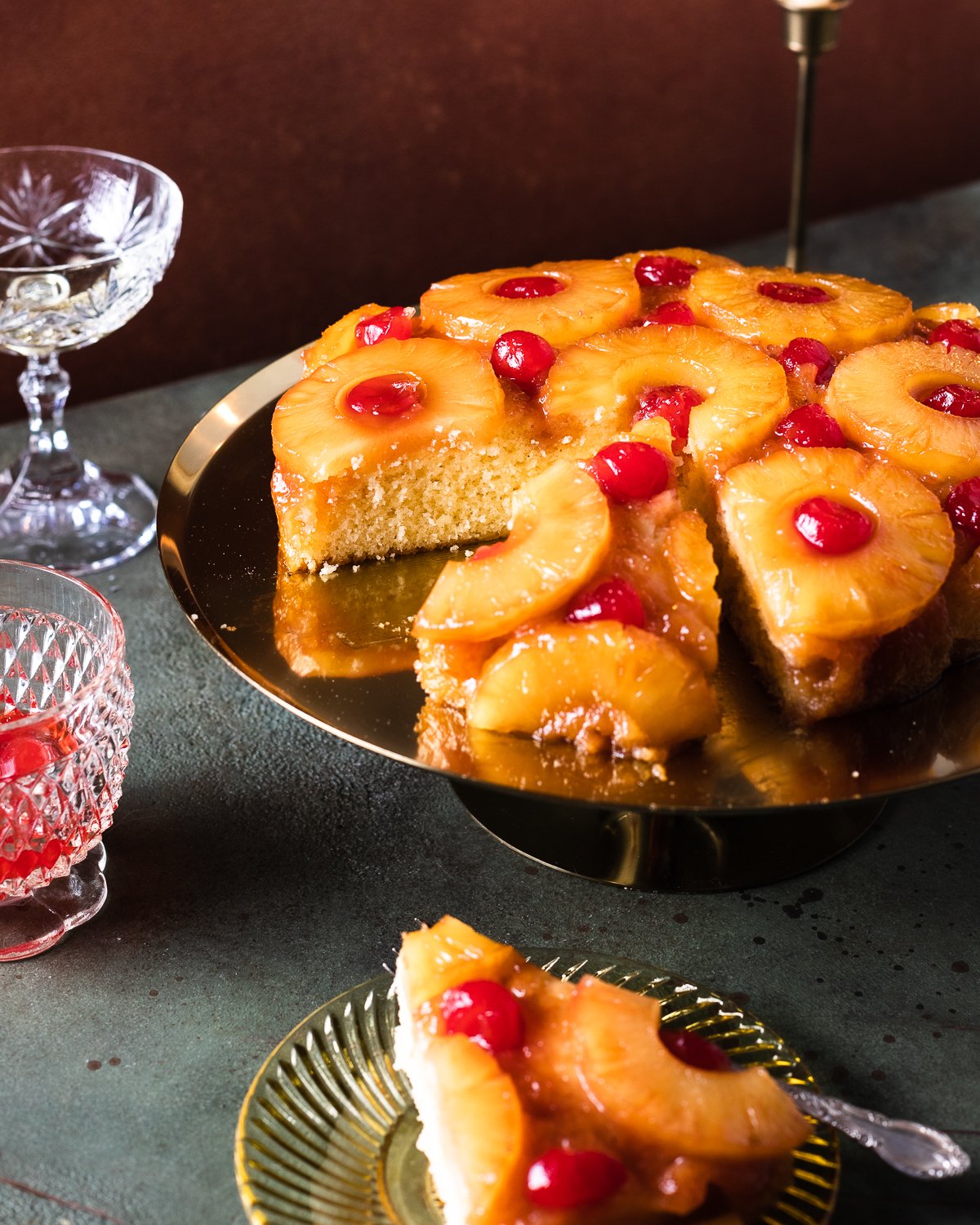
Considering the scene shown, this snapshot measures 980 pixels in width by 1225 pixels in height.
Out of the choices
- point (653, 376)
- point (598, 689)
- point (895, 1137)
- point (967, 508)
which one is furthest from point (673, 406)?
point (895, 1137)

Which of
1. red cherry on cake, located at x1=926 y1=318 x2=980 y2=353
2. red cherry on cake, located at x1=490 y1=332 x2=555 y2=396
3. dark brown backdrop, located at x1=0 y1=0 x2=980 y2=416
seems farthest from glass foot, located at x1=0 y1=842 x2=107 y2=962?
dark brown backdrop, located at x1=0 y1=0 x2=980 y2=416

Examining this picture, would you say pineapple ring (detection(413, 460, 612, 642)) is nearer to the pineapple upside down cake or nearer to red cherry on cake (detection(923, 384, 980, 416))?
the pineapple upside down cake

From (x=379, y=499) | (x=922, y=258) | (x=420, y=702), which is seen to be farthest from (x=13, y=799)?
(x=922, y=258)

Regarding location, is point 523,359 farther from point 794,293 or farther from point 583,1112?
point 583,1112

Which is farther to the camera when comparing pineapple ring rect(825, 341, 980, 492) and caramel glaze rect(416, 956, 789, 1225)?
pineapple ring rect(825, 341, 980, 492)

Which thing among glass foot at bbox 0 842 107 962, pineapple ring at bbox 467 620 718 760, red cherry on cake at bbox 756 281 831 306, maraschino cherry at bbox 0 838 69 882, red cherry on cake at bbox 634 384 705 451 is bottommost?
glass foot at bbox 0 842 107 962

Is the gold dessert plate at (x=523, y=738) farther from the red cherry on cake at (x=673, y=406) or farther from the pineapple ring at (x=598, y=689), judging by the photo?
the red cherry on cake at (x=673, y=406)

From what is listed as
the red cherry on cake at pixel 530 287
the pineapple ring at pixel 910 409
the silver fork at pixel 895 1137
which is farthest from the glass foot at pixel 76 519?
the silver fork at pixel 895 1137

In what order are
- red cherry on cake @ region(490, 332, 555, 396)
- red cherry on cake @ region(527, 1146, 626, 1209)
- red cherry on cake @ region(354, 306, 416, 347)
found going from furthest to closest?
red cherry on cake @ region(354, 306, 416, 347)
red cherry on cake @ region(490, 332, 555, 396)
red cherry on cake @ region(527, 1146, 626, 1209)
